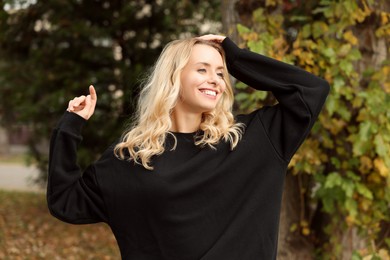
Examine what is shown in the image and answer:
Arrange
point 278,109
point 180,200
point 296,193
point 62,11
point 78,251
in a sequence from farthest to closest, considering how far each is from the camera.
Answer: point 62,11 < point 78,251 < point 296,193 < point 278,109 < point 180,200

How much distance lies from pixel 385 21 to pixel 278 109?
6.02 feet

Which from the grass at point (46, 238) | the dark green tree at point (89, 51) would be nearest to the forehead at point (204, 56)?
the grass at point (46, 238)

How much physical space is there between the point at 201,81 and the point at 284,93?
37 cm

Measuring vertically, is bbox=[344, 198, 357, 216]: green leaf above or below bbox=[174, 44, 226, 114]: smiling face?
below

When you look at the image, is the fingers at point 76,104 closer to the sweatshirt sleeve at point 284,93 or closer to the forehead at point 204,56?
the forehead at point 204,56

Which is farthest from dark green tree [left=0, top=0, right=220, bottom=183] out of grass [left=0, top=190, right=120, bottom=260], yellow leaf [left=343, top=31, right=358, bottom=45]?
yellow leaf [left=343, top=31, right=358, bottom=45]

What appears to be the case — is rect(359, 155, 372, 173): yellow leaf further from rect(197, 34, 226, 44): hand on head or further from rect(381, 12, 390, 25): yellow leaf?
rect(197, 34, 226, 44): hand on head

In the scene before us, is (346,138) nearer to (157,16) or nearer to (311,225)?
(311,225)

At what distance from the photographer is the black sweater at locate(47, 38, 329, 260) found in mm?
2287

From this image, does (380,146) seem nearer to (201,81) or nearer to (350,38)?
A: (350,38)

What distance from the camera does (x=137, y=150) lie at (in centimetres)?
241

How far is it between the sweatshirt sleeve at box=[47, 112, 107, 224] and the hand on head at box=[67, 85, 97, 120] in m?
0.02

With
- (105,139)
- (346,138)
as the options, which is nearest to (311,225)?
(346,138)

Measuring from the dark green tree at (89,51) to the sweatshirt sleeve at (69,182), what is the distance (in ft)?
17.2
